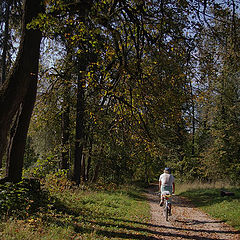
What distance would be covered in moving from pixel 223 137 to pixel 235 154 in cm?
A: 202

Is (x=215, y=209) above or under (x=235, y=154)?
under

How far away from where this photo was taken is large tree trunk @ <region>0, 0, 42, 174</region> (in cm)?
629

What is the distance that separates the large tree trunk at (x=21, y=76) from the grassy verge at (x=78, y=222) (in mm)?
2130

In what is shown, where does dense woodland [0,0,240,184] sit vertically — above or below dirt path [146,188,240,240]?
above

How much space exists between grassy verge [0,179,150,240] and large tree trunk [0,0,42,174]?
213 centimetres

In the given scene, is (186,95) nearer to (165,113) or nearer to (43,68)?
(165,113)

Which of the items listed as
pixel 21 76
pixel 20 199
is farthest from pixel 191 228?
pixel 21 76

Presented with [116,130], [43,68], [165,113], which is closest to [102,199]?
[116,130]

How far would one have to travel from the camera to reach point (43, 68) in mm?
14922

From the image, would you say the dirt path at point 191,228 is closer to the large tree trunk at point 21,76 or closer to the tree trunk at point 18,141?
the tree trunk at point 18,141

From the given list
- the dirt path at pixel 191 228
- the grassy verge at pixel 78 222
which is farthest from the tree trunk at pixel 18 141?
the dirt path at pixel 191 228

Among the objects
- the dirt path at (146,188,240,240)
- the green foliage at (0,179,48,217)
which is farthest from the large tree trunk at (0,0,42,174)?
the dirt path at (146,188,240,240)

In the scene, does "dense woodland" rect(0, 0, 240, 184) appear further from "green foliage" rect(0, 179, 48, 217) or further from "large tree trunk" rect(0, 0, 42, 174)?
"green foliage" rect(0, 179, 48, 217)

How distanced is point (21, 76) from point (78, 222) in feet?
14.6
